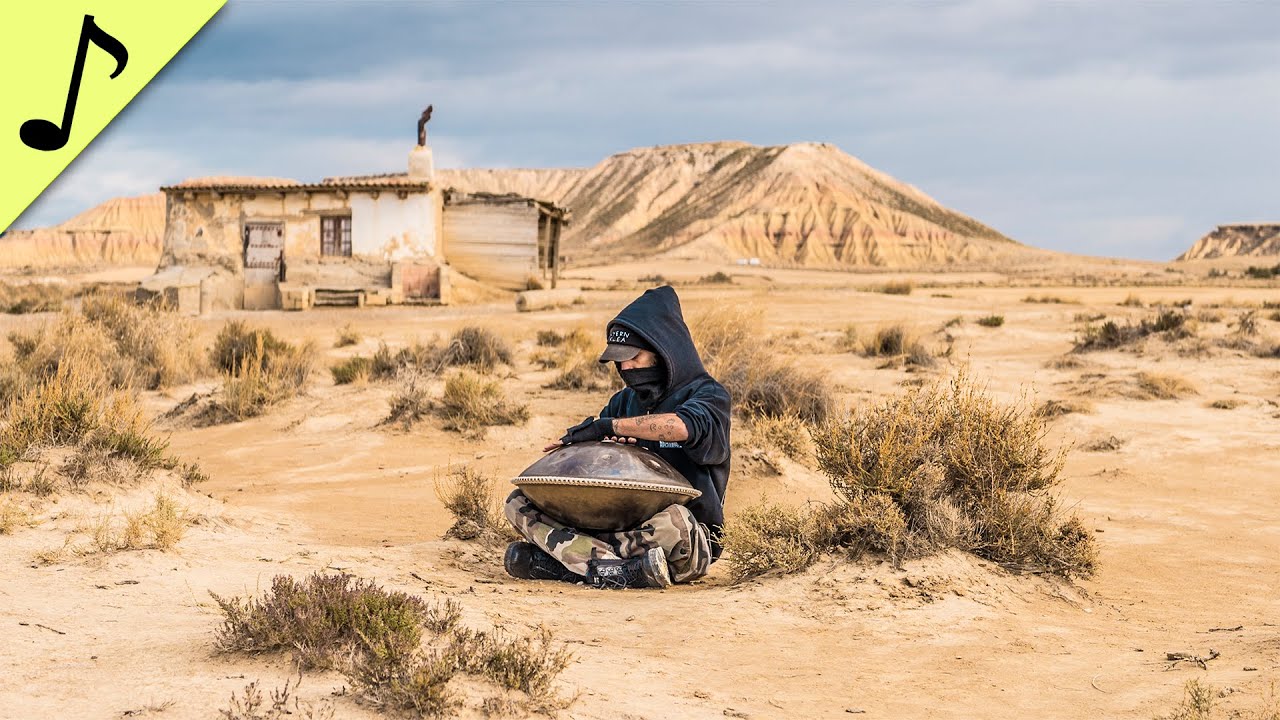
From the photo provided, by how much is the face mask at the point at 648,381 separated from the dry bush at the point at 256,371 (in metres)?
7.56

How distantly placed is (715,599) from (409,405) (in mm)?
6767

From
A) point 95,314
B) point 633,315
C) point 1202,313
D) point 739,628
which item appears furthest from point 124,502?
point 1202,313

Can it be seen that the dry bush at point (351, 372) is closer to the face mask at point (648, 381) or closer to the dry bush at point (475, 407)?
the dry bush at point (475, 407)

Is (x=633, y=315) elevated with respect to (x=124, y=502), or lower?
elevated

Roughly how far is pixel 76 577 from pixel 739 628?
3033mm

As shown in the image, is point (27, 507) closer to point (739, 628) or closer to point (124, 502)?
point (124, 502)

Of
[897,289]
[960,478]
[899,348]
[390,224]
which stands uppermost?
[390,224]

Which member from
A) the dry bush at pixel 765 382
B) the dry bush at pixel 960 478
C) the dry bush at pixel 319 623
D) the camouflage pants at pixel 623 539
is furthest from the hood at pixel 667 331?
the dry bush at pixel 765 382

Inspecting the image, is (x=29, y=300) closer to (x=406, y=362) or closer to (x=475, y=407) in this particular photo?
(x=406, y=362)

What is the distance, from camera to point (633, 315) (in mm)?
5496

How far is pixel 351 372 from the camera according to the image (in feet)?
45.2

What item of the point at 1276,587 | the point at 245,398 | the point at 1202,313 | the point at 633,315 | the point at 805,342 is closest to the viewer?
the point at 633,315

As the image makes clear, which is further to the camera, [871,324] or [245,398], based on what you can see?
[871,324]

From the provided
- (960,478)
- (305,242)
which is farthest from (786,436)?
(305,242)
